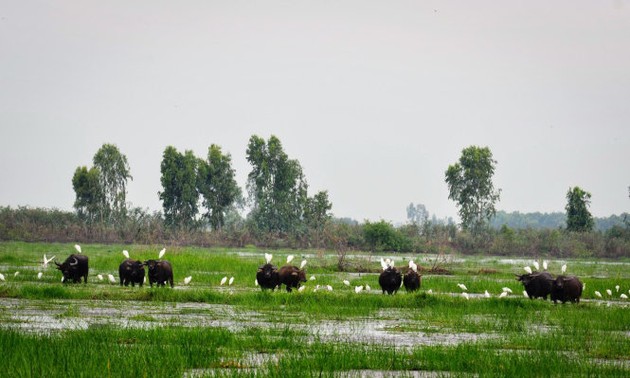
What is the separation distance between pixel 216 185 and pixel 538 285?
5433 cm

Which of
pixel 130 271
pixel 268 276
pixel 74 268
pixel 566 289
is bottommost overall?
pixel 566 289

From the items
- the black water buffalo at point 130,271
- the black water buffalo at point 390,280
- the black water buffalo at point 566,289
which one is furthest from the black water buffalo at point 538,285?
the black water buffalo at point 130,271

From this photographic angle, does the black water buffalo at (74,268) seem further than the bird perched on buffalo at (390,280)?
Yes

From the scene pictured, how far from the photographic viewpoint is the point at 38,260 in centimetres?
3844

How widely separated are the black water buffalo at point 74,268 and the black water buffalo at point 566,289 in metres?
13.9

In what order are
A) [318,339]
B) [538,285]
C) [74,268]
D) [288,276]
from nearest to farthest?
[318,339]
[538,285]
[74,268]
[288,276]

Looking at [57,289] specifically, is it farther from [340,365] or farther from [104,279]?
[340,365]

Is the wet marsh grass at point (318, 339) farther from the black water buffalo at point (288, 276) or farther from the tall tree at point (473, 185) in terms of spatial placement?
the tall tree at point (473, 185)

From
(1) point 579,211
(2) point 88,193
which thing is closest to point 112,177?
(2) point 88,193

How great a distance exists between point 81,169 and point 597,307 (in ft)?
210

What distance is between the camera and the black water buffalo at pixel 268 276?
24.4 m

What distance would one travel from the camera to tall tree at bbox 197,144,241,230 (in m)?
75.8

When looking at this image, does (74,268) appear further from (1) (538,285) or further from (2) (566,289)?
(2) (566,289)

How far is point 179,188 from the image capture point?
74.3 meters
